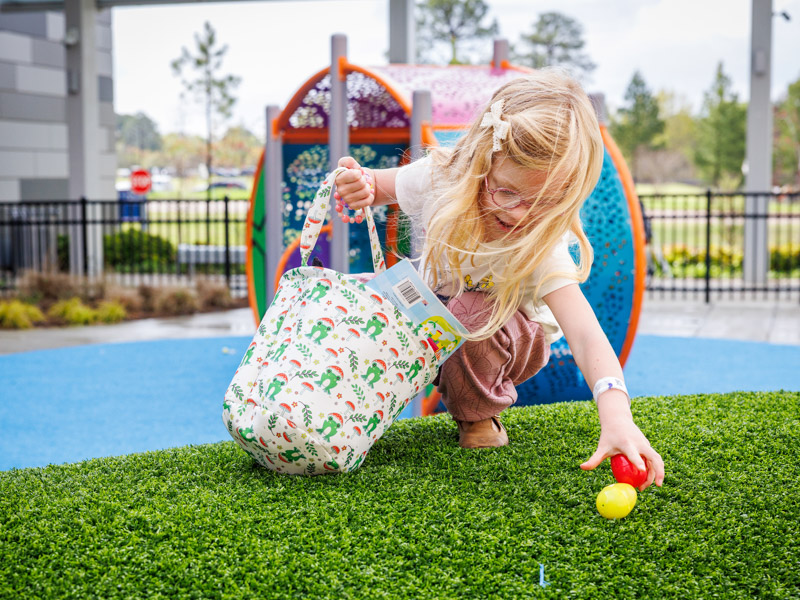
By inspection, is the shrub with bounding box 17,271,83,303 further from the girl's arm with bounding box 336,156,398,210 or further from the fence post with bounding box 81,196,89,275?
the girl's arm with bounding box 336,156,398,210

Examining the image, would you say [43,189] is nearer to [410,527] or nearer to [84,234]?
[84,234]

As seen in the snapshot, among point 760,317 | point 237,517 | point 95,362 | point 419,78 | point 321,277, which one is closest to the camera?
point 237,517

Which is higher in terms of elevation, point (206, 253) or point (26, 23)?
point (26, 23)

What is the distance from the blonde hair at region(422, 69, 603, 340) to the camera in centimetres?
212

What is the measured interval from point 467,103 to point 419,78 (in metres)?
0.55

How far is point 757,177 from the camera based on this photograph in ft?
37.4

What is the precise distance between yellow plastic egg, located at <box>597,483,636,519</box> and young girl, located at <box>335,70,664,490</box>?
2.0 inches

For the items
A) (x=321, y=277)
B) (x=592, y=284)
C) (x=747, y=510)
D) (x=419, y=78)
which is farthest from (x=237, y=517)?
(x=419, y=78)

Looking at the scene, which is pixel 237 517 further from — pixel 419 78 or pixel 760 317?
pixel 760 317

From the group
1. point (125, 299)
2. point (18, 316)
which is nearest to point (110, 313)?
point (125, 299)

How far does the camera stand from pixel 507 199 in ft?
7.18

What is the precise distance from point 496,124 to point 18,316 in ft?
23.2

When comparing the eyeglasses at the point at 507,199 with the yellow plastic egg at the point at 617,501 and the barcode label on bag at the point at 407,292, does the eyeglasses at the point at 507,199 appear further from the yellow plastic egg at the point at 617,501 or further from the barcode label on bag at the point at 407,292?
the yellow plastic egg at the point at 617,501

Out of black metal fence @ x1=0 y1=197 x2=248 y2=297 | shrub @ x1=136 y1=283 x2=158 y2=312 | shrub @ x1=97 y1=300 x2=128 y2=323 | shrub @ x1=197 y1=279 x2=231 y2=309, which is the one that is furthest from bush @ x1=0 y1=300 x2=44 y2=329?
shrub @ x1=197 y1=279 x2=231 y2=309
